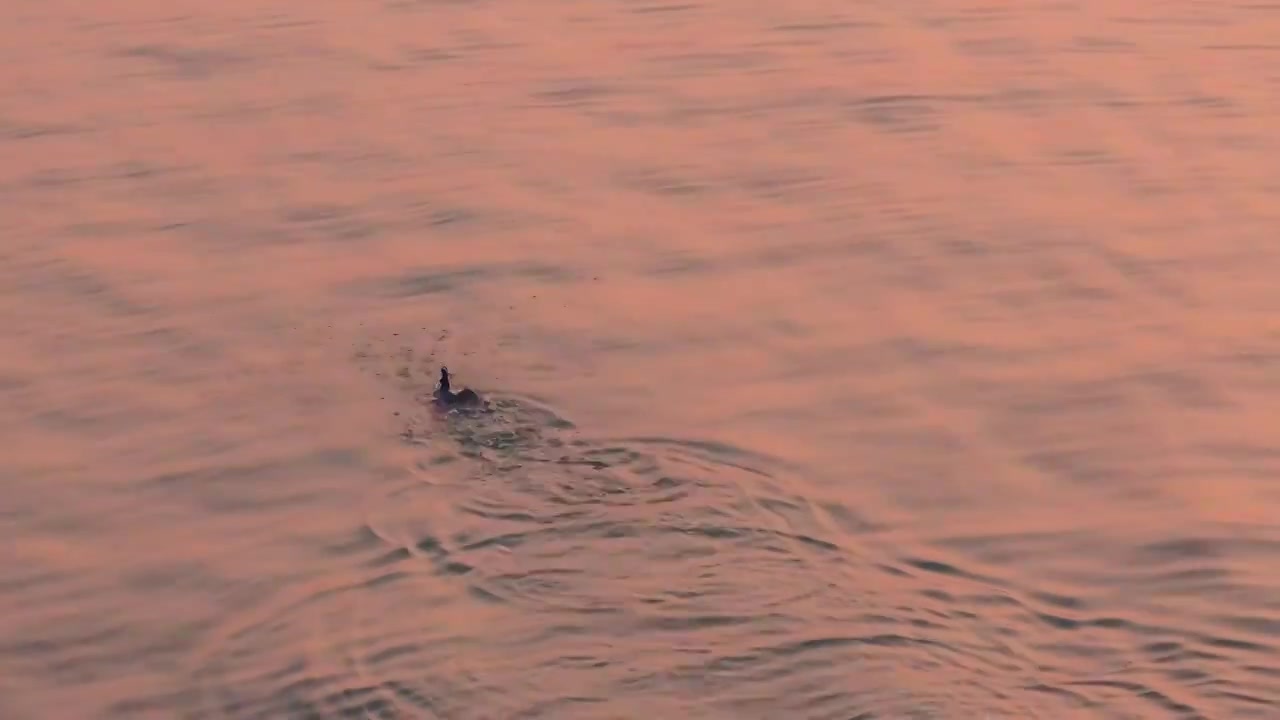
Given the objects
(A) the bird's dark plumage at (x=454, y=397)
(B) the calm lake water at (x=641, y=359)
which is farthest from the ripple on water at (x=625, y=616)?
(A) the bird's dark plumage at (x=454, y=397)

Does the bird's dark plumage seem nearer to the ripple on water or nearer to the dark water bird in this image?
the dark water bird

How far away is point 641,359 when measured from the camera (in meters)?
13.7

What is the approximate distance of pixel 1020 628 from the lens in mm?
10367

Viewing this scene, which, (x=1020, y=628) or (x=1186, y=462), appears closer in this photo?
(x=1020, y=628)

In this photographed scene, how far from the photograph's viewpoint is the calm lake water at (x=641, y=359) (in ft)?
33.5

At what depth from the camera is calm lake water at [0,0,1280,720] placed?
33.5 feet

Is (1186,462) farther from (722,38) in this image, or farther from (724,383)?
(722,38)

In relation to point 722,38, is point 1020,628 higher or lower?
lower

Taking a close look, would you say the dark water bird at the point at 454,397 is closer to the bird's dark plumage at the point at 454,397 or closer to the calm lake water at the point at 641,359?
the bird's dark plumage at the point at 454,397

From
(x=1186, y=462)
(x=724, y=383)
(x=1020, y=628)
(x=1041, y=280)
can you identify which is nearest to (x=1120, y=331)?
(x=1041, y=280)

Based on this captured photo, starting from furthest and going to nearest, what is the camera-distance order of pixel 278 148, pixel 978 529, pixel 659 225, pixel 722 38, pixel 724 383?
pixel 722 38 < pixel 278 148 < pixel 659 225 < pixel 724 383 < pixel 978 529

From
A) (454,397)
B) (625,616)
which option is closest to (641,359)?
(454,397)

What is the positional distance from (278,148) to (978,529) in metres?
8.08

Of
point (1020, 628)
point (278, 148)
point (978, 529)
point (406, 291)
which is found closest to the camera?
point (1020, 628)
